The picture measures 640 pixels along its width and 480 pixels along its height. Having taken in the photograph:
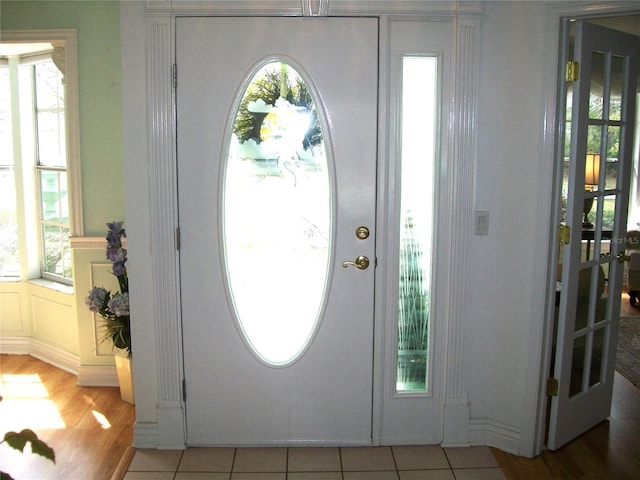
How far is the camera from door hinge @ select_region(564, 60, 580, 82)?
2.64 metres

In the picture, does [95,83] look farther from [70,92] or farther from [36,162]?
[36,162]

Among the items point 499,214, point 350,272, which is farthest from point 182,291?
point 499,214

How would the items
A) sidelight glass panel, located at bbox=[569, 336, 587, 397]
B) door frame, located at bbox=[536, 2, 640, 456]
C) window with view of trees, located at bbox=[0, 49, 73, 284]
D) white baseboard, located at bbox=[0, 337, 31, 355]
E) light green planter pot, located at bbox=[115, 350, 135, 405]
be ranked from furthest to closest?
white baseboard, located at bbox=[0, 337, 31, 355]
window with view of trees, located at bbox=[0, 49, 73, 284]
light green planter pot, located at bbox=[115, 350, 135, 405]
sidelight glass panel, located at bbox=[569, 336, 587, 397]
door frame, located at bbox=[536, 2, 640, 456]

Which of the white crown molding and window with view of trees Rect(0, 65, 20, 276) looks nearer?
the white crown molding

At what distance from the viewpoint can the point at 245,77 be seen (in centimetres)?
270

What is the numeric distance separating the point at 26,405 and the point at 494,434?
8.27 ft

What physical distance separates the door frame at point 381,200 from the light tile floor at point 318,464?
0.10 metres

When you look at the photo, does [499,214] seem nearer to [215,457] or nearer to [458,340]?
[458,340]

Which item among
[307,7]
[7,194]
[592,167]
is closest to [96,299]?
[7,194]

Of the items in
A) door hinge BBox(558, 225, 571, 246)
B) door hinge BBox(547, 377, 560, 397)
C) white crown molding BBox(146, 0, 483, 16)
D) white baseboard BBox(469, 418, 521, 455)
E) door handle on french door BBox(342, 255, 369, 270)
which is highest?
white crown molding BBox(146, 0, 483, 16)

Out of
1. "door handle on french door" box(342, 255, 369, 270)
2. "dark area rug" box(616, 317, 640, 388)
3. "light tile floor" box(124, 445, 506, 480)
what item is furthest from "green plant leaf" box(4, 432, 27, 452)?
"dark area rug" box(616, 317, 640, 388)

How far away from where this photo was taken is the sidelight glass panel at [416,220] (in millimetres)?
2750

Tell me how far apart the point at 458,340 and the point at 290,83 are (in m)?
1.42

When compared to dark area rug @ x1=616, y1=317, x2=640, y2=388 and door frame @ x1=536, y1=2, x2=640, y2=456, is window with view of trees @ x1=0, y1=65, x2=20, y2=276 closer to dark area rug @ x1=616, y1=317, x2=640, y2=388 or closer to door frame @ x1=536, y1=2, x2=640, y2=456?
door frame @ x1=536, y1=2, x2=640, y2=456
